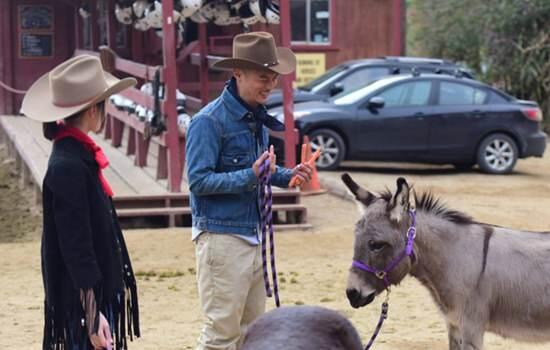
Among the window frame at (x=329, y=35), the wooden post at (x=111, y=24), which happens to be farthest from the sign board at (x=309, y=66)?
the wooden post at (x=111, y=24)

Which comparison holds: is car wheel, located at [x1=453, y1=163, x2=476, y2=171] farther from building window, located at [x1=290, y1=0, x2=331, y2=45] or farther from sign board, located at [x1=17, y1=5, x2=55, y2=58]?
sign board, located at [x1=17, y1=5, x2=55, y2=58]

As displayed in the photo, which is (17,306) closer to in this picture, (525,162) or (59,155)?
(59,155)

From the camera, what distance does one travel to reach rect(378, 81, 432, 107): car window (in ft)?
57.2

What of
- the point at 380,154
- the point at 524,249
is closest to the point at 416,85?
the point at 380,154

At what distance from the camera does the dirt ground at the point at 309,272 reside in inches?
324

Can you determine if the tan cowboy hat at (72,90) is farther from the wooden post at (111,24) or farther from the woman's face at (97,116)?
the wooden post at (111,24)

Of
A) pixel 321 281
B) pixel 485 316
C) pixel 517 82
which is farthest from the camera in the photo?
pixel 517 82

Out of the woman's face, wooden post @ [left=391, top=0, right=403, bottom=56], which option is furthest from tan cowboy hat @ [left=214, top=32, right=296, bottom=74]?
wooden post @ [left=391, top=0, right=403, bottom=56]

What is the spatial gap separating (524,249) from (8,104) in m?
17.4

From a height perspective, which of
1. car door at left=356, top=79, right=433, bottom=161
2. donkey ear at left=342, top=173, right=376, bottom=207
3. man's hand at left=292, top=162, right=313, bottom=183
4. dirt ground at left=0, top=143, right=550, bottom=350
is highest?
man's hand at left=292, top=162, right=313, bottom=183

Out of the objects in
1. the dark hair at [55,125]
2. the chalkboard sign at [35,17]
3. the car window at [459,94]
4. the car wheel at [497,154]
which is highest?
the chalkboard sign at [35,17]

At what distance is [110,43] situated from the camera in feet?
59.4

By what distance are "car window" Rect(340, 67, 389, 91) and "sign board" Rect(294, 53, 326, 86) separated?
4471 mm

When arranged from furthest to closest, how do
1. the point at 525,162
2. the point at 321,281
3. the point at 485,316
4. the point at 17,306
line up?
the point at 525,162 → the point at 321,281 → the point at 17,306 → the point at 485,316
